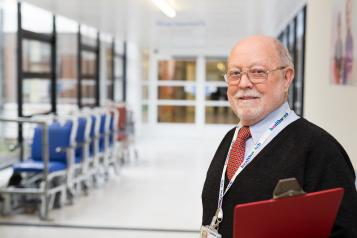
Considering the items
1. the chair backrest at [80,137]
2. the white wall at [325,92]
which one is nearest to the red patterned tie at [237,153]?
the white wall at [325,92]

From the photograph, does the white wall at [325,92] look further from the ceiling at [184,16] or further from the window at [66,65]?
the window at [66,65]

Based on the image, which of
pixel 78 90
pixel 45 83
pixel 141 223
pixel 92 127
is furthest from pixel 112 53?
pixel 141 223

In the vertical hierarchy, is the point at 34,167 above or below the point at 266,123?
below

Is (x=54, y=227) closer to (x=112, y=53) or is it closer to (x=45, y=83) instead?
(x=45, y=83)

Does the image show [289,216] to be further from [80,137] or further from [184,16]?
[184,16]

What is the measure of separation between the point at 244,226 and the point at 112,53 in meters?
11.6

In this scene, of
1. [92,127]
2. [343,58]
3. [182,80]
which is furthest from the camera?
[182,80]

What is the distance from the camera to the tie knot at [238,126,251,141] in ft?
5.22

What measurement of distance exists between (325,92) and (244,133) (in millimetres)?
2679

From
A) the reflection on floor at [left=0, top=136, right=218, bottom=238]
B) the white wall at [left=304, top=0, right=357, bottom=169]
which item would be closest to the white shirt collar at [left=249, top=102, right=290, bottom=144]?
the white wall at [left=304, top=0, right=357, bottom=169]

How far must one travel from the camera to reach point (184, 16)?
778cm

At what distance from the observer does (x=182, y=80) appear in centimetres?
1493

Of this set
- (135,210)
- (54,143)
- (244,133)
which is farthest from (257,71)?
(54,143)

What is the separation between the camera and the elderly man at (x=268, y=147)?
1.34 meters
